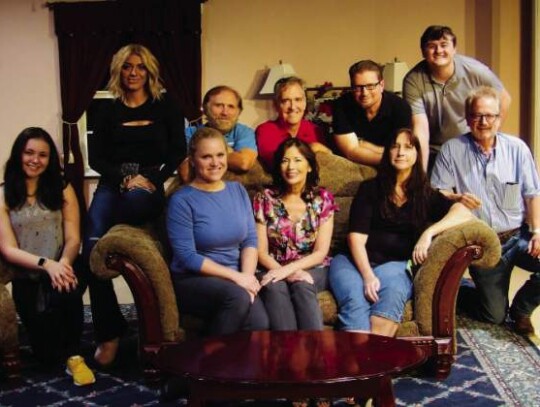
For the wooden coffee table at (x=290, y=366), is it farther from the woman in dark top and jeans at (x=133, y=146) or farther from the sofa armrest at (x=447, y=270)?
the woman in dark top and jeans at (x=133, y=146)

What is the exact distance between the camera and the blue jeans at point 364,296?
3.13 metres

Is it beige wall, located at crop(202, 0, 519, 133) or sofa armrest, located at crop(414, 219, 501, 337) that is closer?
sofa armrest, located at crop(414, 219, 501, 337)

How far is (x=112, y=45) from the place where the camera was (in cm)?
659

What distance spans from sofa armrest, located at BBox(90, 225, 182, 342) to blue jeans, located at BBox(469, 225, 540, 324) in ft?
5.53

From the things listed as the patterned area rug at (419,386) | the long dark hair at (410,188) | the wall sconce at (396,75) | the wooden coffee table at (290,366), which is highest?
the wall sconce at (396,75)

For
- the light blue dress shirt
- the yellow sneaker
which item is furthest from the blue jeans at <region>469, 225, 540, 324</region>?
the yellow sneaker

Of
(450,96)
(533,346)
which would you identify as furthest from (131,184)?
(533,346)

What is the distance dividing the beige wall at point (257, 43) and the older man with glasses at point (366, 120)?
2.85 m

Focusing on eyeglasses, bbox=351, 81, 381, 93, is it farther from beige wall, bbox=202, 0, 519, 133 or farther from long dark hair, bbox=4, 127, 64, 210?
beige wall, bbox=202, 0, 519, 133

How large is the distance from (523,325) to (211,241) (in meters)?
1.71

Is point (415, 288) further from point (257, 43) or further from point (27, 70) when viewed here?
point (27, 70)

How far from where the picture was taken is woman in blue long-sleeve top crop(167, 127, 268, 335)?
3.07 m

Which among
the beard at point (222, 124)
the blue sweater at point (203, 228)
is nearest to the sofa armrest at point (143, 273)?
the blue sweater at point (203, 228)

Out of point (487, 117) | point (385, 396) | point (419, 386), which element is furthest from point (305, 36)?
point (385, 396)
